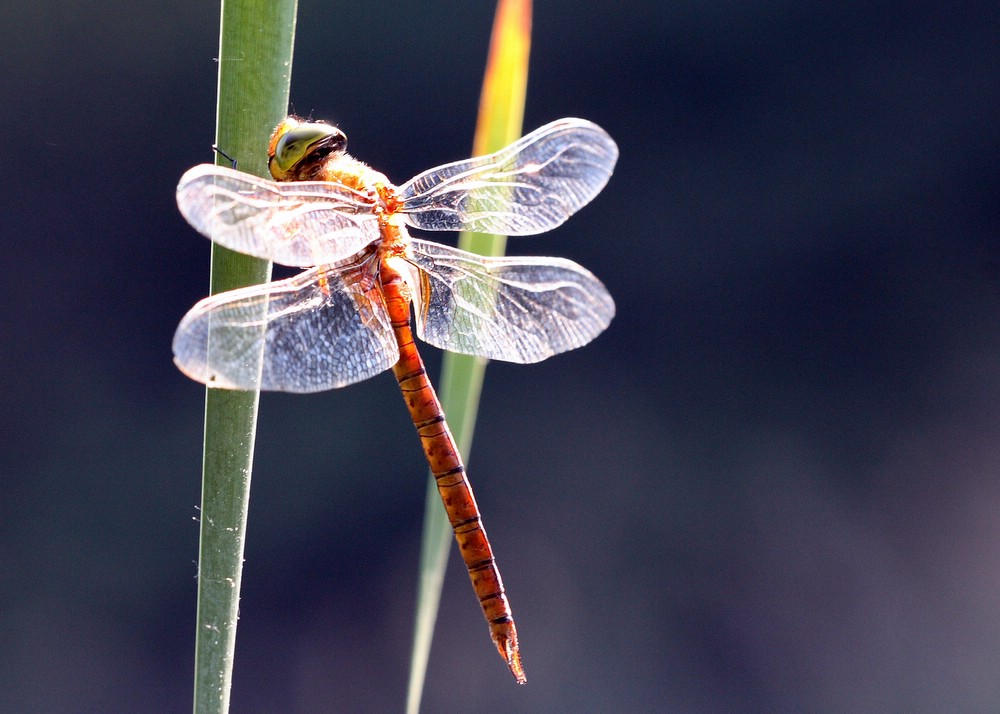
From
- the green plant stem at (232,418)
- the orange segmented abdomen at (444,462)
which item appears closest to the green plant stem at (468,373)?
the orange segmented abdomen at (444,462)

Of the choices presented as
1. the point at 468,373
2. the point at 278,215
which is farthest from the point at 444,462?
the point at 278,215

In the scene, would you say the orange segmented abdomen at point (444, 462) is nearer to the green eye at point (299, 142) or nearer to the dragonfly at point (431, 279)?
the dragonfly at point (431, 279)

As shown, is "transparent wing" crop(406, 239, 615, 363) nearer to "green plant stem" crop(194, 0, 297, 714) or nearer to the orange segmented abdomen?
the orange segmented abdomen

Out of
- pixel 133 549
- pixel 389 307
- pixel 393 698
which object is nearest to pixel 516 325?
pixel 389 307

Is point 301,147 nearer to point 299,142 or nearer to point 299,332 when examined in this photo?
point 299,142

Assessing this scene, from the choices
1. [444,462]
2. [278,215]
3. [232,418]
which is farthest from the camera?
[444,462]

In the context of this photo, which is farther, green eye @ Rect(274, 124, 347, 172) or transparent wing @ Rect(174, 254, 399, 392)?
green eye @ Rect(274, 124, 347, 172)

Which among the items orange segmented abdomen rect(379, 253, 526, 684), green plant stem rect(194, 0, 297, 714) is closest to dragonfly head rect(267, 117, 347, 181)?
orange segmented abdomen rect(379, 253, 526, 684)
